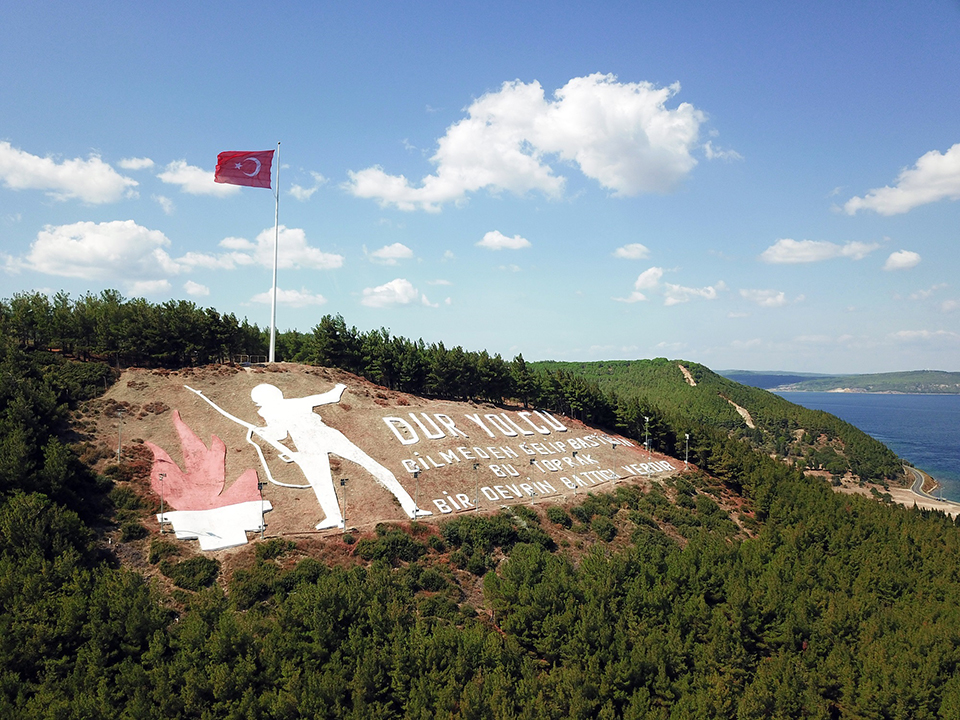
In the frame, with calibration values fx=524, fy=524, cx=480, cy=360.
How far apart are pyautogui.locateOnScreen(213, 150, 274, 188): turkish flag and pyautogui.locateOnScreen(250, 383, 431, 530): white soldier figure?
25054mm

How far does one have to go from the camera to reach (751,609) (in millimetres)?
34281

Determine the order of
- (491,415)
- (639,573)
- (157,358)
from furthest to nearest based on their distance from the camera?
(491,415), (157,358), (639,573)

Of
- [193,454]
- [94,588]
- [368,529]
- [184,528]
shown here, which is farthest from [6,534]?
[368,529]

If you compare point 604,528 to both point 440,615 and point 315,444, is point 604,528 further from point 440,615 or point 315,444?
point 315,444

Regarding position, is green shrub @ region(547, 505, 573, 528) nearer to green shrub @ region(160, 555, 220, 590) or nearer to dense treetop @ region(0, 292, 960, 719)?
dense treetop @ region(0, 292, 960, 719)

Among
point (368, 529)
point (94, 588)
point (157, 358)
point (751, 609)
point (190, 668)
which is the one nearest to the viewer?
point (190, 668)

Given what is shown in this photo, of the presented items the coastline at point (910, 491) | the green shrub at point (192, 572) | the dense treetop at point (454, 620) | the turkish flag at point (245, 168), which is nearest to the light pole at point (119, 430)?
the dense treetop at point (454, 620)

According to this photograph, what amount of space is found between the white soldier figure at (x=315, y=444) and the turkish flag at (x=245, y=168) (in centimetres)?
2505

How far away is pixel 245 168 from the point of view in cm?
6222

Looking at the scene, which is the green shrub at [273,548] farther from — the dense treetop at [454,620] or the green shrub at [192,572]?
the green shrub at [192,572]

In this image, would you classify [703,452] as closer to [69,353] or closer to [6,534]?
[6,534]

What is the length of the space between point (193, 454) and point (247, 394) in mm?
12375

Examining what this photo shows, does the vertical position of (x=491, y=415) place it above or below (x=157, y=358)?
below

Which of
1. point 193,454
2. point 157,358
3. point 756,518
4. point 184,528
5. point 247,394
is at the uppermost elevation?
point 157,358
